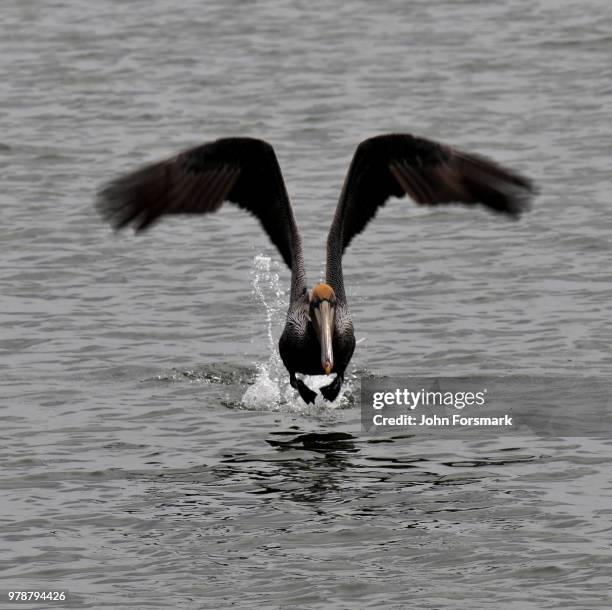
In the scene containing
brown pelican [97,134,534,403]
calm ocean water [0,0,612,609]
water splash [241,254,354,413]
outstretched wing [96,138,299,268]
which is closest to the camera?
calm ocean water [0,0,612,609]

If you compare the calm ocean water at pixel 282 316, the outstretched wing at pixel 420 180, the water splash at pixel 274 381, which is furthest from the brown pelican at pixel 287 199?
the calm ocean water at pixel 282 316

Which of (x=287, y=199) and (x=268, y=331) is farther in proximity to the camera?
(x=268, y=331)

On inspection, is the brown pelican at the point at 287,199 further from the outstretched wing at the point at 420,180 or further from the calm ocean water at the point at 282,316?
the calm ocean water at the point at 282,316

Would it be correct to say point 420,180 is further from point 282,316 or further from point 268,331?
point 282,316

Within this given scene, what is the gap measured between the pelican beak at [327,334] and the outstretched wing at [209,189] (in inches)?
29.2

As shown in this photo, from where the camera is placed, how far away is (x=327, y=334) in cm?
1050

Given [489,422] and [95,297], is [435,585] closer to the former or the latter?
[489,422]

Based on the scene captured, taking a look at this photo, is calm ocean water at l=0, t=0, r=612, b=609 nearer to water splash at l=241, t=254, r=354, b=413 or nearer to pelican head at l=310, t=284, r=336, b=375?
water splash at l=241, t=254, r=354, b=413

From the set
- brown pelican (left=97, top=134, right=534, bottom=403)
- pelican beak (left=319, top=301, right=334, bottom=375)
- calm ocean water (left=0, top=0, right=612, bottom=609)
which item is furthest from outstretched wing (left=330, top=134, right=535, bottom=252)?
calm ocean water (left=0, top=0, right=612, bottom=609)

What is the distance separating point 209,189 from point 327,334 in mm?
1191

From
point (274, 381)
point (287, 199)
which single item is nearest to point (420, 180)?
point (287, 199)

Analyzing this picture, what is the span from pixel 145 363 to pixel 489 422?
8.65 feet

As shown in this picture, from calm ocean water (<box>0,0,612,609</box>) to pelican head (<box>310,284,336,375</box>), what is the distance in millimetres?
479

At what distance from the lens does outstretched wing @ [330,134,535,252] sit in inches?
390
